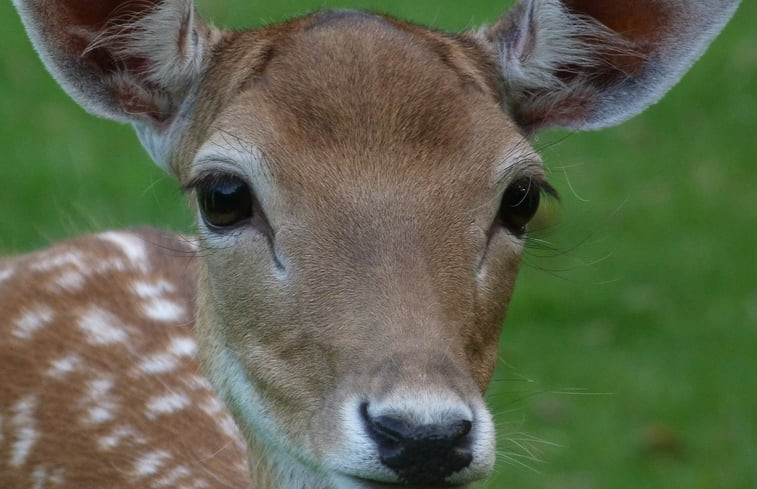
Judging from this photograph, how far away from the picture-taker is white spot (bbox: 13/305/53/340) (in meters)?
5.46

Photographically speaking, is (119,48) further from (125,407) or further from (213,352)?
(125,407)

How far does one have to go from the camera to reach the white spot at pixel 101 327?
5441 mm

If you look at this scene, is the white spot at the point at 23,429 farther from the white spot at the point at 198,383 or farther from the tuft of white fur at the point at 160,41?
the tuft of white fur at the point at 160,41

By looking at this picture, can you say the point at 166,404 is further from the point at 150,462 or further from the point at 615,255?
the point at 615,255

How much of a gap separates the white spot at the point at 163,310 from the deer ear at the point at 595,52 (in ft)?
5.22

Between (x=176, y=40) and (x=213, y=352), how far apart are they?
92cm

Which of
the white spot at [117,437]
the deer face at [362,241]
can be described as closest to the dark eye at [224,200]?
the deer face at [362,241]

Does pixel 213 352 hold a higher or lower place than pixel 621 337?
higher

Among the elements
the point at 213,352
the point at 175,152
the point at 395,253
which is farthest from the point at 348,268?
the point at 175,152

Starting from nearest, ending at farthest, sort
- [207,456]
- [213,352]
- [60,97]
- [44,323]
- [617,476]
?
[213,352]
[207,456]
[44,323]
[617,476]
[60,97]

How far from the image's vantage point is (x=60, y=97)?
1064 cm

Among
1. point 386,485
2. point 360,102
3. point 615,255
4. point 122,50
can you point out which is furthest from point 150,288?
point 615,255

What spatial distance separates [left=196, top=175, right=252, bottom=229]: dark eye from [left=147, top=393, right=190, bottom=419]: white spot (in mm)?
1244

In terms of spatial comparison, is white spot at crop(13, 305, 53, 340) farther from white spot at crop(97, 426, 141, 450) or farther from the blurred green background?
the blurred green background
